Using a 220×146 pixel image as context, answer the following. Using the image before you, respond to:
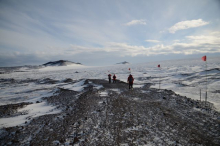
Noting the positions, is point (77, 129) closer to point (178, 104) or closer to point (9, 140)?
point (9, 140)

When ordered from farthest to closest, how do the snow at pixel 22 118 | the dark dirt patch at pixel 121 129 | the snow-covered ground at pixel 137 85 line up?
1. the snow-covered ground at pixel 137 85
2. the snow at pixel 22 118
3. the dark dirt patch at pixel 121 129

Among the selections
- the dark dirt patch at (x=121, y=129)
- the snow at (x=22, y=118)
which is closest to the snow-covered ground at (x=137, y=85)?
the snow at (x=22, y=118)

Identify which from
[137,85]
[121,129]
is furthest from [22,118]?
[137,85]

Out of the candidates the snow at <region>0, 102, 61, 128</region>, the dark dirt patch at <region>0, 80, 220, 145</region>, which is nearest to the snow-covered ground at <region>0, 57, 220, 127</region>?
the snow at <region>0, 102, 61, 128</region>

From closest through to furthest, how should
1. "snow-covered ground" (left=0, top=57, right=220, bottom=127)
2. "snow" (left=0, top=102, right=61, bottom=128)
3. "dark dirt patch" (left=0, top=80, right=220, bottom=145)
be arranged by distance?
"dark dirt patch" (left=0, top=80, right=220, bottom=145)
"snow" (left=0, top=102, right=61, bottom=128)
"snow-covered ground" (left=0, top=57, right=220, bottom=127)

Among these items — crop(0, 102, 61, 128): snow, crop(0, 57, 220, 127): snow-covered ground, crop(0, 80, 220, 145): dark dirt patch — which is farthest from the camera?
crop(0, 57, 220, 127): snow-covered ground

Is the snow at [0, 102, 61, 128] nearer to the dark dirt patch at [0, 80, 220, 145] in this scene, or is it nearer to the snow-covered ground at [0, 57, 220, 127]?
the snow-covered ground at [0, 57, 220, 127]

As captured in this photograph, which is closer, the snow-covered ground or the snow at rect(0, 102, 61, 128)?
the snow at rect(0, 102, 61, 128)

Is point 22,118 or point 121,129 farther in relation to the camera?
point 22,118

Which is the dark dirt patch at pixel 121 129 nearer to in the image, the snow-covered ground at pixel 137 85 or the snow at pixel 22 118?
the snow at pixel 22 118

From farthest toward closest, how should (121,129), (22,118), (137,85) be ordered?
1. (137,85)
2. (22,118)
3. (121,129)

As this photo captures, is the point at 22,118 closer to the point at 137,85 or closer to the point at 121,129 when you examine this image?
the point at 121,129

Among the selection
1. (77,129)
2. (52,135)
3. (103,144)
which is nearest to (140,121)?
(103,144)

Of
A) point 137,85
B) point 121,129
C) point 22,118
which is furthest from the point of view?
point 137,85
